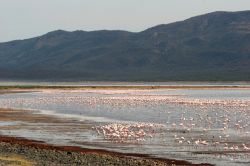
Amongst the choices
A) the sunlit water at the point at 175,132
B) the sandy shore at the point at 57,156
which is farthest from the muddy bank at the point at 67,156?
the sunlit water at the point at 175,132

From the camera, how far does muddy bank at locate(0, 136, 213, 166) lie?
24.9 meters

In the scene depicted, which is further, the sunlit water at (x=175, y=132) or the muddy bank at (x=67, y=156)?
the sunlit water at (x=175, y=132)

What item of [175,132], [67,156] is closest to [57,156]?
[67,156]

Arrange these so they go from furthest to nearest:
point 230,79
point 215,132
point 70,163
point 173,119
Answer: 1. point 230,79
2. point 173,119
3. point 215,132
4. point 70,163

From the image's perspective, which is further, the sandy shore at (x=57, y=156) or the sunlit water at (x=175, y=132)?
the sunlit water at (x=175, y=132)

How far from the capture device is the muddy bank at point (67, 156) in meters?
24.9

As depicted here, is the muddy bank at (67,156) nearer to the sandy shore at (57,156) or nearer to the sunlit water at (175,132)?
the sandy shore at (57,156)

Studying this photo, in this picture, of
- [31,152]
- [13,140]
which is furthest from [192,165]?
[13,140]

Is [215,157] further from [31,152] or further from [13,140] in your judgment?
[13,140]

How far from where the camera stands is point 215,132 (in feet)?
119

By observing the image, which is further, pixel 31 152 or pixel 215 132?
pixel 215 132

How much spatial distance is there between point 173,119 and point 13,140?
49.2 ft

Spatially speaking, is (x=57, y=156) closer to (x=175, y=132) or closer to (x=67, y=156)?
(x=67, y=156)

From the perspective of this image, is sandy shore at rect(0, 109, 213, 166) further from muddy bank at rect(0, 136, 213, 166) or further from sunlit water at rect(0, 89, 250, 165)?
sunlit water at rect(0, 89, 250, 165)
